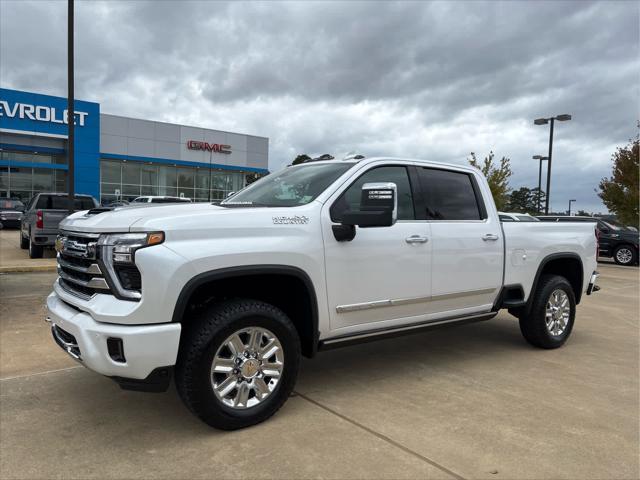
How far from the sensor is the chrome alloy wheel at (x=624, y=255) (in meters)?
17.0

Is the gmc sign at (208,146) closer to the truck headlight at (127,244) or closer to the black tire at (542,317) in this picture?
the black tire at (542,317)

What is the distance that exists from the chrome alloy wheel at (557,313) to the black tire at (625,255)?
13649mm

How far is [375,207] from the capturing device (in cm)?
341

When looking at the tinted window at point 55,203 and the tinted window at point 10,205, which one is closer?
the tinted window at point 55,203

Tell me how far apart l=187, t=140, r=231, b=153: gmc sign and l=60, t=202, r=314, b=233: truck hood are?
41.3 m

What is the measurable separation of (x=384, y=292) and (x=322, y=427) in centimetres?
114

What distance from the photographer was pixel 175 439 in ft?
10.5

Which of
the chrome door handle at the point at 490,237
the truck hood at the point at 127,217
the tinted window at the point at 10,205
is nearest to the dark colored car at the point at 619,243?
the chrome door handle at the point at 490,237

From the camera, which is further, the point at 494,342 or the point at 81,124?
the point at 81,124

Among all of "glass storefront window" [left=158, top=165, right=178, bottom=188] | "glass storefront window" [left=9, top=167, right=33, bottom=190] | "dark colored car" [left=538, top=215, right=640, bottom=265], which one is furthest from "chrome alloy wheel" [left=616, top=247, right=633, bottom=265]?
"glass storefront window" [left=9, top=167, right=33, bottom=190]

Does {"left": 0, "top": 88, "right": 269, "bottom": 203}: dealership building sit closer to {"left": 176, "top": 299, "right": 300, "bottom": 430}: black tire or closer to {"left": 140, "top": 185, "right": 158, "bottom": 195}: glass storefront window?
{"left": 140, "top": 185, "right": 158, "bottom": 195}: glass storefront window

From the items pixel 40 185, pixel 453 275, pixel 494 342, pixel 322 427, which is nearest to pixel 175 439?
pixel 322 427

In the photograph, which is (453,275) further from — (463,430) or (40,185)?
(40,185)

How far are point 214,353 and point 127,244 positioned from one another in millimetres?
846
